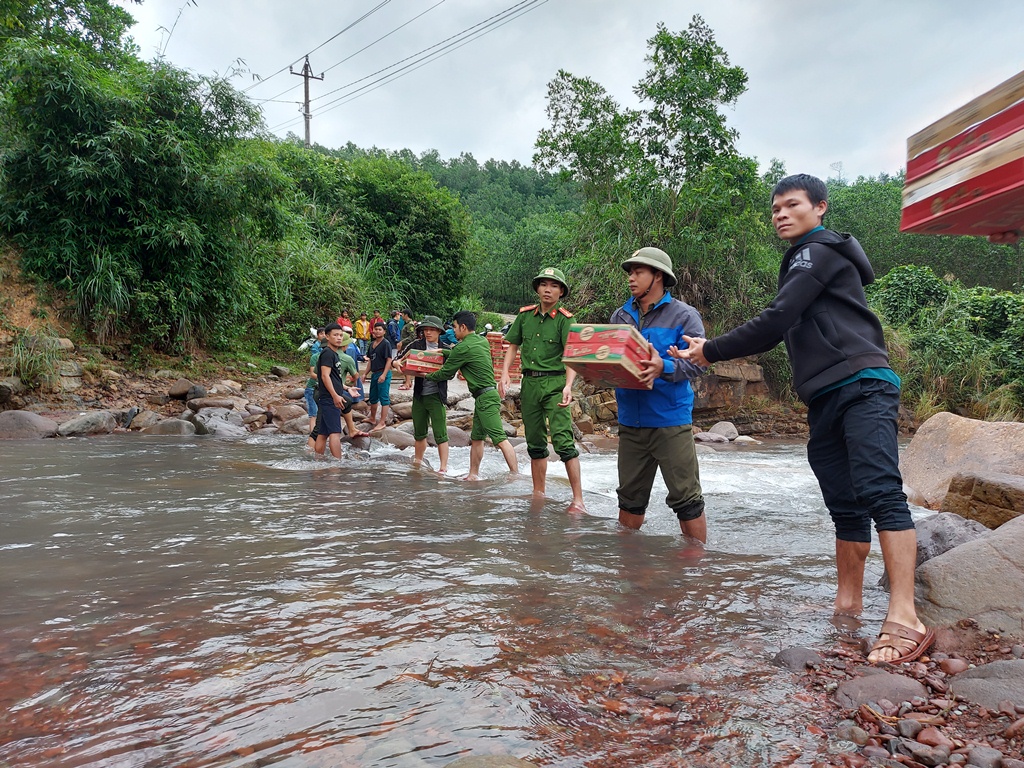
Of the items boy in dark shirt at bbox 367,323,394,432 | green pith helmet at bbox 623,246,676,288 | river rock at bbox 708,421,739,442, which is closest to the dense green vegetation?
river rock at bbox 708,421,739,442

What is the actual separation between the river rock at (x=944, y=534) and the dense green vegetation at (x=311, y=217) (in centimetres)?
1346

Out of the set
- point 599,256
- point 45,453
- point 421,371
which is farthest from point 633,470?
point 599,256

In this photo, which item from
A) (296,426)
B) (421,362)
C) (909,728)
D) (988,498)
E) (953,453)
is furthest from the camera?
(296,426)

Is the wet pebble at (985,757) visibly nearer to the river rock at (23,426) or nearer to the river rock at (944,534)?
the river rock at (944,534)

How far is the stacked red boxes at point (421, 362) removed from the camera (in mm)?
8078

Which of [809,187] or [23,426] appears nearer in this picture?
[809,187]

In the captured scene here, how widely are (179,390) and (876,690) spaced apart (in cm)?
1382

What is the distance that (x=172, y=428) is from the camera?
12.1 meters

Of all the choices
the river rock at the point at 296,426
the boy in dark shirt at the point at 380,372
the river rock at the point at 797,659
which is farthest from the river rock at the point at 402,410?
the river rock at the point at 797,659

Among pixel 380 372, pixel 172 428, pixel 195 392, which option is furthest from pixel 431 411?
pixel 195 392

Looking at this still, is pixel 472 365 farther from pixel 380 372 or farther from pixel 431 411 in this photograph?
pixel 380 372

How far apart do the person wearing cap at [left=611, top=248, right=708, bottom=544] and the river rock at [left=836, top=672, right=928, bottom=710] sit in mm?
2040

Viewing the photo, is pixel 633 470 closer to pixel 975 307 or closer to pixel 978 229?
pixel 978 229

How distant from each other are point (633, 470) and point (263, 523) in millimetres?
2576
